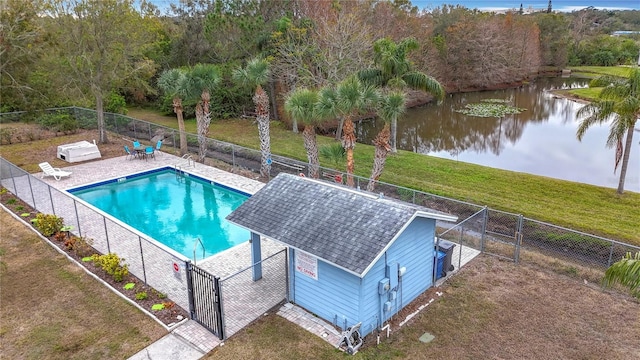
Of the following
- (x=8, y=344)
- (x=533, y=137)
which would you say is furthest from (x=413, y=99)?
(x=8, y=344)

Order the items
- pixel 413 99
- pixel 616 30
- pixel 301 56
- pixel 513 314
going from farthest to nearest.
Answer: pixel 616 30 → pixel 413 99 → pixel 301 56 → pixel 513 314

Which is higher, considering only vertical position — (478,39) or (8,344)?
(478,39)

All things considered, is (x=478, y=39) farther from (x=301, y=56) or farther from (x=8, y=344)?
(x=8, y=344)

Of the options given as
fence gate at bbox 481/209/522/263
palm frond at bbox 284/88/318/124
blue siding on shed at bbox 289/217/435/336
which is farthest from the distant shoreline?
blue siding on shed at bbox 289/217/435/336

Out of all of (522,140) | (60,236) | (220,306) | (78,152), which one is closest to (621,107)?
(522,140)

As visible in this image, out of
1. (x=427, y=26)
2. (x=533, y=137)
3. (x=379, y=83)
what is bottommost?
(x=533, y=137)
